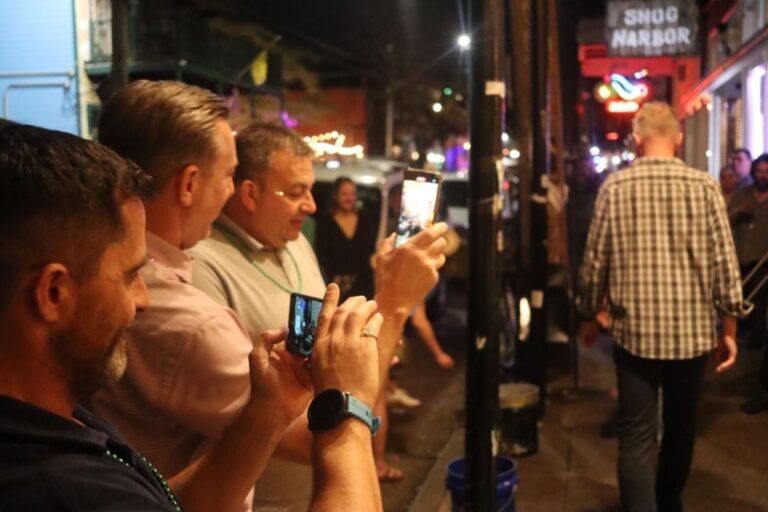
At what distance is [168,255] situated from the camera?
6.77ft

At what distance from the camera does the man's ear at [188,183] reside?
209cm

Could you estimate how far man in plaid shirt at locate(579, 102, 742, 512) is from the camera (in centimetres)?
419

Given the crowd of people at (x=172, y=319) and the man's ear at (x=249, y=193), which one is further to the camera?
the man's ear at (x=249, y=193)

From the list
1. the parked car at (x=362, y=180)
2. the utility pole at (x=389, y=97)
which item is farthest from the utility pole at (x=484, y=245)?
the utility pole at (x=389, y=97)

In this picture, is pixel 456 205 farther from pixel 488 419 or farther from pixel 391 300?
pixel 391 300

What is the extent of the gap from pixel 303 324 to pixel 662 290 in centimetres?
292

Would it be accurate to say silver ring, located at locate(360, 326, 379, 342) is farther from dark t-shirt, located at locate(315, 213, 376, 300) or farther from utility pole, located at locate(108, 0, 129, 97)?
dark t-shirt, located at locate(315, 213, 376, 300)

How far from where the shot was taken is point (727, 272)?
416 cm

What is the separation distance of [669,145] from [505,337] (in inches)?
181

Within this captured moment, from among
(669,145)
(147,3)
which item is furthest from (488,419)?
(147,3)

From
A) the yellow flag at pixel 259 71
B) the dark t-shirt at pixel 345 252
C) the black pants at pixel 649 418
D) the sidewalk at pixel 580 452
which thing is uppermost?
the yellow flag at pixel 259 71

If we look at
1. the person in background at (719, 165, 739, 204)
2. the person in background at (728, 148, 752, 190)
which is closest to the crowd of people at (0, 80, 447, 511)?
Result: the person in background at (728, 148, 752, 190)

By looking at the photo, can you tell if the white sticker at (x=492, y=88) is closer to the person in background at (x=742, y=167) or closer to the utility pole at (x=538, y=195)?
the person in background at (x=742, y=167)

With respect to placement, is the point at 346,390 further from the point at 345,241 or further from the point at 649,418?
the point at 345,241
